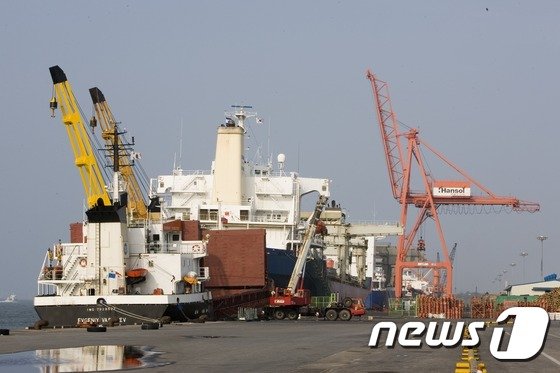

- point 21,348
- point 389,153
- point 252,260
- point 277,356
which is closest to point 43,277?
point 252,260

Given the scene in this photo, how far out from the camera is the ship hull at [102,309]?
5750cm

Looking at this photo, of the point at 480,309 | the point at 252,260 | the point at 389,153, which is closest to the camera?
the point at 252,260

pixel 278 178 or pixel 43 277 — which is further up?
pixel 278 178

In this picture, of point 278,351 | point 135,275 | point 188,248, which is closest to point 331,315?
point 188,248

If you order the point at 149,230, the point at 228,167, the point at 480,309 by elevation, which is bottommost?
the point at 480,309

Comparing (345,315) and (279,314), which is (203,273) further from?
(345,315)

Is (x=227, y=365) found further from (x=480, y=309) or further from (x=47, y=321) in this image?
(x=480, y=309)

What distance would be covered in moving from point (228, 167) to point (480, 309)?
23.0 metres

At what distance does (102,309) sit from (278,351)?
2484 cm

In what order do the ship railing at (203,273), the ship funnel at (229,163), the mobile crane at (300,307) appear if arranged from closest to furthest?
the ship railing at (203,273) → the mobile crane at (300,307) → the ship funnel at (229,163)

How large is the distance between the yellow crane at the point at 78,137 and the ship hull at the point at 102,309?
879cm

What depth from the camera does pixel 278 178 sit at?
94062mm

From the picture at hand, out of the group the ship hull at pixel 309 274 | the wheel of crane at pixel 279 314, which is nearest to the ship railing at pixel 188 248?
the wheel of crane at pixel 279 314

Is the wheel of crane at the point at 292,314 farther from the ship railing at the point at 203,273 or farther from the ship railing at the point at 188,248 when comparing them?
the ship railing at the point at 188,248
